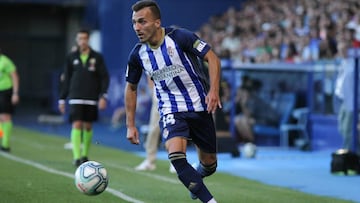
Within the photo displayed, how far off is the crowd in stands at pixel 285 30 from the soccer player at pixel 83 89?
6568 millimetres

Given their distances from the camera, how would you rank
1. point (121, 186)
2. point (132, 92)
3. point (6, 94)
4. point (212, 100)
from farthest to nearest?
1. point (6, 94)
2. point (121, 186)
3. point (132, 92)
4. point (212, 100)

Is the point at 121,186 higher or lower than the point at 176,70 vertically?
lower

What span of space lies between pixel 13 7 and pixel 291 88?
22.8 m

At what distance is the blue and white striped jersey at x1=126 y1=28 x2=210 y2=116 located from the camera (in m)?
7.86

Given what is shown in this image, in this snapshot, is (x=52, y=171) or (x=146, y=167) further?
(x=146, y=167)

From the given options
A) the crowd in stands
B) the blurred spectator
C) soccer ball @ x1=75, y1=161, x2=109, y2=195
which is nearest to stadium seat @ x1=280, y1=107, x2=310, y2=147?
the blurred spectator

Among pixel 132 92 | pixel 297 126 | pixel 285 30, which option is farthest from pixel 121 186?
pixel 285 30

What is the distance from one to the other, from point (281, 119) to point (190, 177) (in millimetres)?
14150

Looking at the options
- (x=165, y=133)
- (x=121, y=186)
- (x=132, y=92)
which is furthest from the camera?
(x=121, y=186)

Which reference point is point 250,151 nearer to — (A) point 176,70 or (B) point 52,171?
(B) point 52,171

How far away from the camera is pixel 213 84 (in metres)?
7.59

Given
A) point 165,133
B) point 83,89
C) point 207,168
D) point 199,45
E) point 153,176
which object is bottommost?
point 153,176

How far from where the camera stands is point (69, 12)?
41312mm

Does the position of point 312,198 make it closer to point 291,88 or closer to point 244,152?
point 244,152
